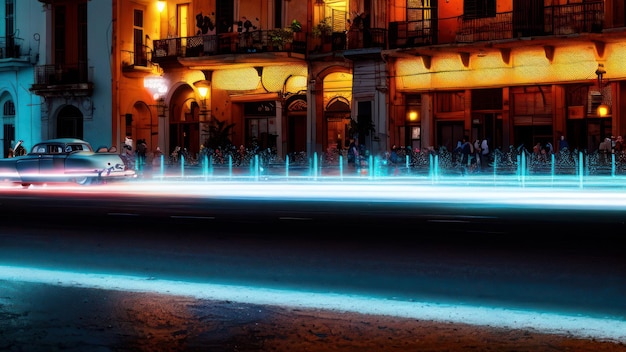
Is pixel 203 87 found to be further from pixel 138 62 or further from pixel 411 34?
pixel 411 34

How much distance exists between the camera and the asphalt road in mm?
9531

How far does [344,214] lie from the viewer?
17.0 metres

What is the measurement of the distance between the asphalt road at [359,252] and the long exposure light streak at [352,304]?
6 cm

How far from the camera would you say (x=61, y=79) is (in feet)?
141

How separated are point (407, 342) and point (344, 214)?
9671 mm

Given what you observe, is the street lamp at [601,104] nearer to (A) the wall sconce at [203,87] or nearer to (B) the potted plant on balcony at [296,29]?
(B) the potted plant on balcony at [296,29]

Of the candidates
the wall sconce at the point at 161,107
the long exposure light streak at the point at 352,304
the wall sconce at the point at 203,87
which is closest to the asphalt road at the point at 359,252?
the long exposure light streak at the point at 352,304

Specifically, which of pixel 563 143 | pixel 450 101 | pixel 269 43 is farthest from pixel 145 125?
pixel 563 143

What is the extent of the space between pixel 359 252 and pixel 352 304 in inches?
98.6

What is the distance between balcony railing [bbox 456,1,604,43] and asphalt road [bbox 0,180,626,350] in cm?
1378

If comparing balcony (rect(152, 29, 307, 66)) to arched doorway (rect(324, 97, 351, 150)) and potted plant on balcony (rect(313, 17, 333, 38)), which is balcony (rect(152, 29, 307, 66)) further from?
arched doorway (rect(324, 97, 351, 150))

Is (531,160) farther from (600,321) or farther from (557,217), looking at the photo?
(600,321)

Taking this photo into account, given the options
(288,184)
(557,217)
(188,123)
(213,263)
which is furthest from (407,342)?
(188,123)

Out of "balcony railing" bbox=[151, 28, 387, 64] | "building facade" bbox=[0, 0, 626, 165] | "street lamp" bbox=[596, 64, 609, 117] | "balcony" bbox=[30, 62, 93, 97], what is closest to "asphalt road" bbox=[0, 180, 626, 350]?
"street lamp" bbox=[596, 64, 609, 117]
